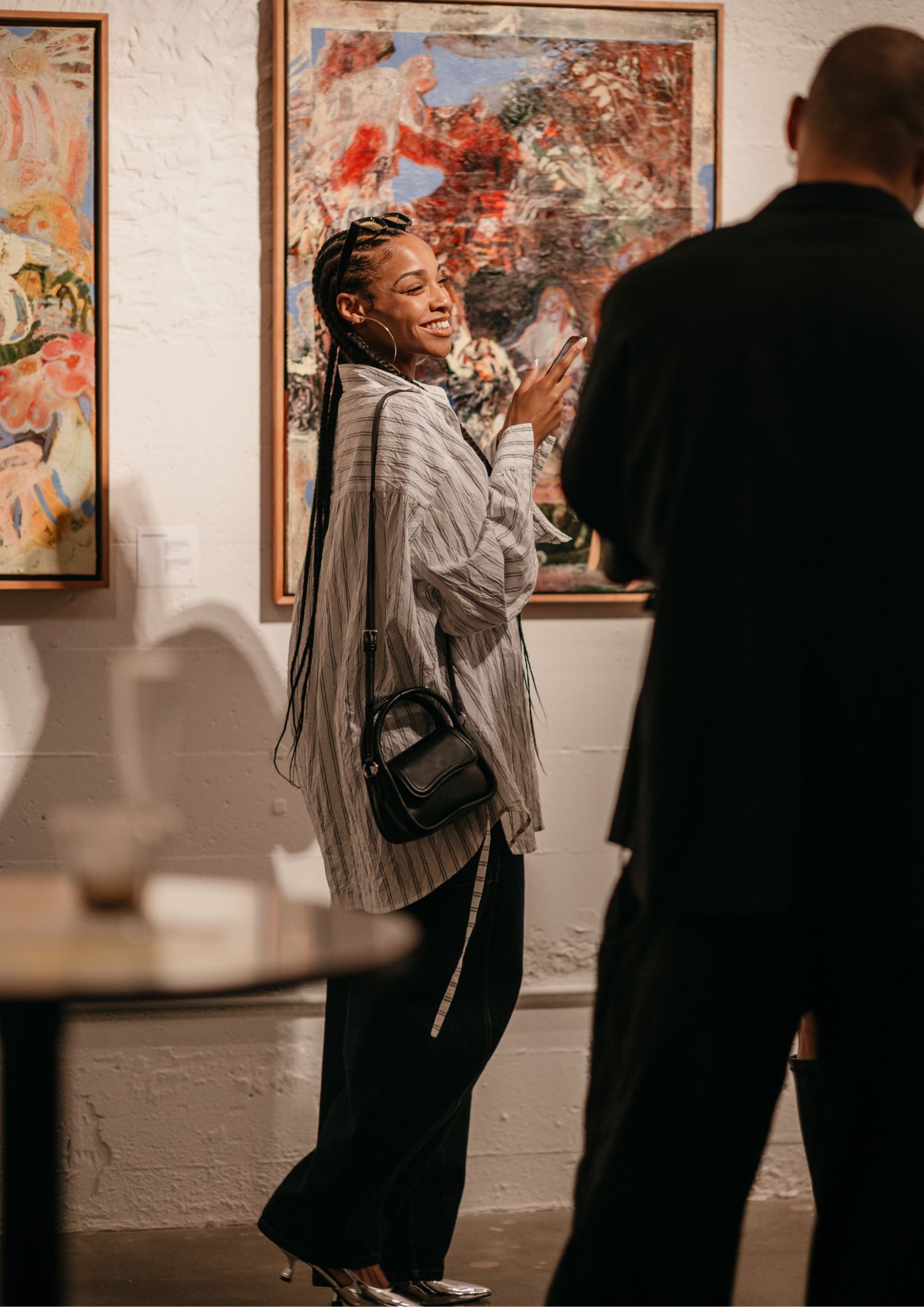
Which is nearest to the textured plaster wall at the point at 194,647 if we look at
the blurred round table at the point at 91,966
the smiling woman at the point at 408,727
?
the smiling woman at the point at 408,727

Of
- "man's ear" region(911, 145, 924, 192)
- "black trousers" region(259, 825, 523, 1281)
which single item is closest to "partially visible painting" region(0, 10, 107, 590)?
"black trousers" region(259, 825, 523, 1281)

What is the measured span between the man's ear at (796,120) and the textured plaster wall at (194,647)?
158 centimetres

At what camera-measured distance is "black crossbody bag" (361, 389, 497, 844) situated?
205 cm

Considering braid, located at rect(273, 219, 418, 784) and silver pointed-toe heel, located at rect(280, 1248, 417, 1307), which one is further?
braid, located at rect(273, 219, 418, 784)

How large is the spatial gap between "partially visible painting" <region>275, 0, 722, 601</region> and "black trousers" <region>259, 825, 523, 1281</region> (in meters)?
0.90

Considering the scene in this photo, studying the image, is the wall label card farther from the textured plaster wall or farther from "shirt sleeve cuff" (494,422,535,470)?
"shirt sleeve cuff" (494,422,535,470)

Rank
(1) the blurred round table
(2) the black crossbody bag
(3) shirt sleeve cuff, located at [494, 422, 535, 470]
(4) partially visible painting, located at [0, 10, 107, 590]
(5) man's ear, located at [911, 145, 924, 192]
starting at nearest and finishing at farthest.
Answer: (1) the blurred round table
(5) man's ear, located at [911, 145, 924, 192]
(2) the black crossbody bag
(3) shirt sleeve cuff, located at [494, 422, 535, 470]
(4) partially visible painting, located at [0, 10, 107, 590]

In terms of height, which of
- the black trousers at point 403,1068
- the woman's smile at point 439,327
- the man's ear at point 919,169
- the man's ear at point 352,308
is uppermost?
the man's ear at point 352,308

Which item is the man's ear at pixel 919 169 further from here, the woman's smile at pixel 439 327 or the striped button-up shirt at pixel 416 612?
the woman's smile at pixel 439 327

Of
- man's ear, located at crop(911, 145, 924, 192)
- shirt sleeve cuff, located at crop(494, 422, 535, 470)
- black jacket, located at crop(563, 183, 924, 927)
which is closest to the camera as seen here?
black jacket, located at crop(563, 183, 924, 927)

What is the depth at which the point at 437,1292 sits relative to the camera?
7.66 feet

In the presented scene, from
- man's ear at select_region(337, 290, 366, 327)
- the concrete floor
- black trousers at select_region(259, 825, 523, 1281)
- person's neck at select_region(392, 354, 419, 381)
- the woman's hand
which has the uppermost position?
man's ear at select_region(337, 290, 366, 327)

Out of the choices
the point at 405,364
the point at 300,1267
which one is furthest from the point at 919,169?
the point at 300,1267

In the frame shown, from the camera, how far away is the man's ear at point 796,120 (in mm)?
1383
